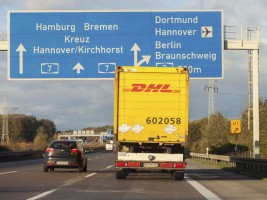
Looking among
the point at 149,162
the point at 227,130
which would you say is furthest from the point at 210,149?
the point at 149,162

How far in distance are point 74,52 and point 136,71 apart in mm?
5624

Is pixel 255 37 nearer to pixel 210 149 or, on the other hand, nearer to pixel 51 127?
pixel 210 149

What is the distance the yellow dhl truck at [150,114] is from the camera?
68.7ft

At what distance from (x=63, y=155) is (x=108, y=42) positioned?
556 cm

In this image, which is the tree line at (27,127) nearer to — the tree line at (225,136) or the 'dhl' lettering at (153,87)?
the tree line at (225,136)

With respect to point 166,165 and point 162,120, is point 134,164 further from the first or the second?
point 162,120

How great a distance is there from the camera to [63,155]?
26.2 metres

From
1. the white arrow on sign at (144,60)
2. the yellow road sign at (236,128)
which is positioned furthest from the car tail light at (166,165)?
the yellow road sign at (236,128)

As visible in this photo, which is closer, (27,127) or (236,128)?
(236,128)

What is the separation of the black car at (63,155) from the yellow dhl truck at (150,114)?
5.57 metres

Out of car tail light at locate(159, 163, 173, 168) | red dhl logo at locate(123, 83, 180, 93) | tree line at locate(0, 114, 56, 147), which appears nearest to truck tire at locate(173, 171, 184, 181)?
car tail light at locate(159, 163, 173, 168)

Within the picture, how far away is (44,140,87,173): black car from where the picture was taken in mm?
26172

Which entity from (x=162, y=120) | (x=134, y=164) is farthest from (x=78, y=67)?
(x=134, y=164)

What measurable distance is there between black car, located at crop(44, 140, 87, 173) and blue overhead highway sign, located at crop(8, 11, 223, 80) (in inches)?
128
